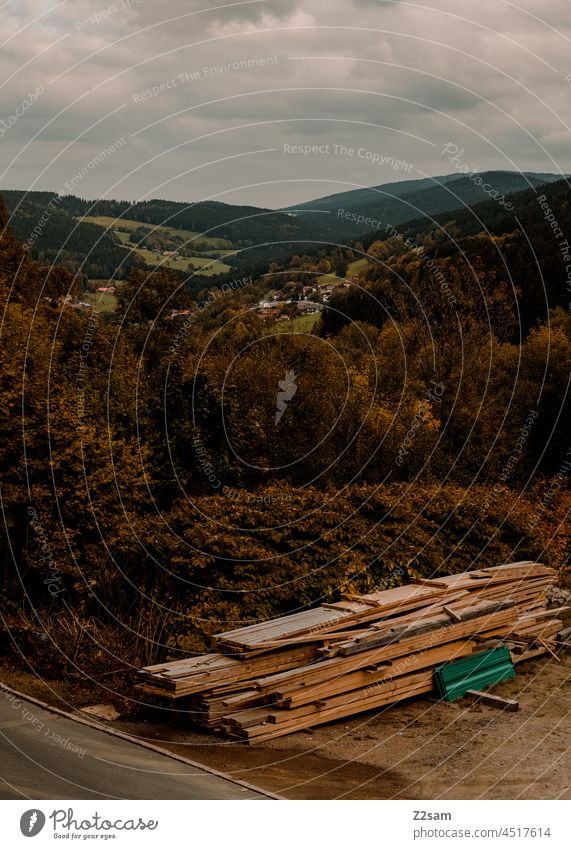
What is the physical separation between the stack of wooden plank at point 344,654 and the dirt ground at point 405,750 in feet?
1.61

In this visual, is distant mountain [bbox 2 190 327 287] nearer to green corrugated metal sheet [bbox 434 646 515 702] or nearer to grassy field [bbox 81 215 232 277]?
grassy field [bbox 81 215 232 277]

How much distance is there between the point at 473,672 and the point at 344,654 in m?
4.98

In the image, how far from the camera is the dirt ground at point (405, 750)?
59.5ft

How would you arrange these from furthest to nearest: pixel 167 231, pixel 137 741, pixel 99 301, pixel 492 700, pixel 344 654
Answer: pixel 167 231
pixel 99 301
pixel 492 700
pixel 344 654
pixel 137 741

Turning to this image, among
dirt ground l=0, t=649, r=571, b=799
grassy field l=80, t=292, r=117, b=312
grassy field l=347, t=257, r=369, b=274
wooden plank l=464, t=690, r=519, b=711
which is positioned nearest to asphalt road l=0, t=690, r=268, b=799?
dirt ground l=0, t=649, r=571, b=799

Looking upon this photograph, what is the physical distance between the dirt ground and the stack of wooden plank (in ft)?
1.61

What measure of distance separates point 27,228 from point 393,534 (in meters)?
65.9

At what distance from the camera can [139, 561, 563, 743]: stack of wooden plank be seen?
20031 millimetres

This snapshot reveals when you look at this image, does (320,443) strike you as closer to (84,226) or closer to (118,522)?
(118,522)

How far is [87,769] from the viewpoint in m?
16.8

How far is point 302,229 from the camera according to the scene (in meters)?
82.8

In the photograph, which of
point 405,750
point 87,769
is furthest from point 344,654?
point 87,769

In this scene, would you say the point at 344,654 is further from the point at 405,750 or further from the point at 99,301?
the point at 99,301

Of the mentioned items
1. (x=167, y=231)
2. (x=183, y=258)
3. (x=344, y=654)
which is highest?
(x=167, y=231)
